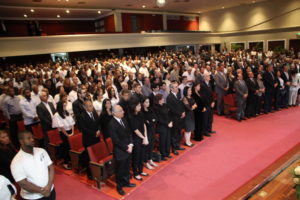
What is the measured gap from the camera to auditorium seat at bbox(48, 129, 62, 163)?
15.3ft

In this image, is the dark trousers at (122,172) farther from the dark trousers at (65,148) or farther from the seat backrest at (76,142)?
the dark trousers at (65,148)

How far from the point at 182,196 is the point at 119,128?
5.07 ft

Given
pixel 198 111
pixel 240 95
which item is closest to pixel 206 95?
pixel 198 111

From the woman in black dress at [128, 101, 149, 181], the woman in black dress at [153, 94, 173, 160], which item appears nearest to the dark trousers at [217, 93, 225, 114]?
the woman in black dress at [153, 94, 173, 160]

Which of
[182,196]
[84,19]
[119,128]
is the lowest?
[182,196]

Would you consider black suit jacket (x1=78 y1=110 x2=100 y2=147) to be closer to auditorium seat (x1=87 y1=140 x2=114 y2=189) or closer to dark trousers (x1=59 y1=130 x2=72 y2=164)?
auditorium seat (x1=87 y1=140 x2=114 y2=189)

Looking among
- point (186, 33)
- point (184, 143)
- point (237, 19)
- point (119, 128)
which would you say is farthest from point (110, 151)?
point (237, 19)

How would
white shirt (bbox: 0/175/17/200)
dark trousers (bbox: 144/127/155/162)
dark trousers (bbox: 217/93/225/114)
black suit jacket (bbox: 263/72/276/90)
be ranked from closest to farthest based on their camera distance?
white shirt (bbox: 0/175/17/200) < dark trousers (bbox: 144/127/155/162) < black suit jacket (bbox: 263/72/276/90) < dark trousers (bbox: 217/93/225/114)

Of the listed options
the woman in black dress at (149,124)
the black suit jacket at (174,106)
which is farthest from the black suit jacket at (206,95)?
the woman in black dress at (149,124)

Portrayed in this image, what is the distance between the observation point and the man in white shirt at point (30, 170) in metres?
2.36

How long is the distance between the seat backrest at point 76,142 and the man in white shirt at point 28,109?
162 centimetres

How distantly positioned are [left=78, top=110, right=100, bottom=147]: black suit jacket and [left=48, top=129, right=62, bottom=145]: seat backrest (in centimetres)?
95

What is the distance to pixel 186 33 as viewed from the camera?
1958 centimetres

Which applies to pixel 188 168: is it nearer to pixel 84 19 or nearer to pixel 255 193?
pixel 255 193
